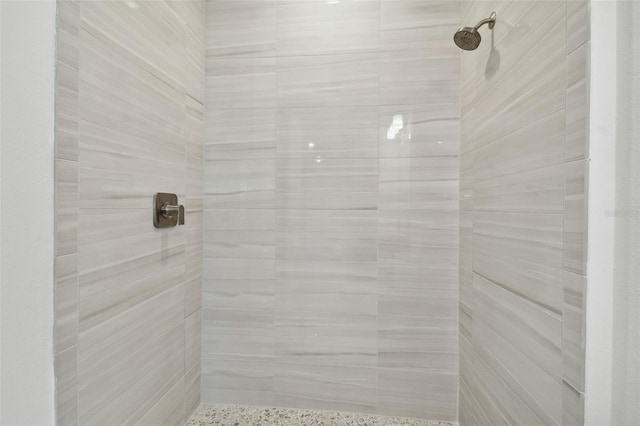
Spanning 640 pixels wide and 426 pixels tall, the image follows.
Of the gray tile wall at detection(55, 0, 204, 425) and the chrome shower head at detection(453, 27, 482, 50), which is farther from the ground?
the chrome shower head at detection(453, 27, 482, 50)

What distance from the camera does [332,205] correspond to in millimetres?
1349

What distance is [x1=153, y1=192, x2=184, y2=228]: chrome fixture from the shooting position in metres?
1.05

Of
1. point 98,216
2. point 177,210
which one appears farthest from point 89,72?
point 177,210

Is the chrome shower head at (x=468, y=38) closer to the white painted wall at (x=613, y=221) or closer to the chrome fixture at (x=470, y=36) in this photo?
the chrome fixture at (x=470, y=36)

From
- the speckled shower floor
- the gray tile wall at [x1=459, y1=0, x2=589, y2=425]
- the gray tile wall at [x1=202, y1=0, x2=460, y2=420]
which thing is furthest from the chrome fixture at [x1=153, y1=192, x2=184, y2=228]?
the gray tile wall at [x1=459, y1=0, x2=589, y2=425]

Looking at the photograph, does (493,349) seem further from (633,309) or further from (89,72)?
(89,72)

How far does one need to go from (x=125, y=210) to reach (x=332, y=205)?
0.74m

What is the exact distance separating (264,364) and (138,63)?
1.22 m

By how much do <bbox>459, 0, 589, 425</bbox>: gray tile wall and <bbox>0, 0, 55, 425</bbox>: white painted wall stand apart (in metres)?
1.08

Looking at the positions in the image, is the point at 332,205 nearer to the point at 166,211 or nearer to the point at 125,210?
the point at 166,211

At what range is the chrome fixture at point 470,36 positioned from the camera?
0.98 m

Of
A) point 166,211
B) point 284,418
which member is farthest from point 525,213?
point 284,418

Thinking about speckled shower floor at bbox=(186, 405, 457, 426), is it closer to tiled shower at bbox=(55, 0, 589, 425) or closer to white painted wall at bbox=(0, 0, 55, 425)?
tiled shower at bbox=(55, 0, 589, 425)

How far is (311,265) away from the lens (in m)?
1.37
